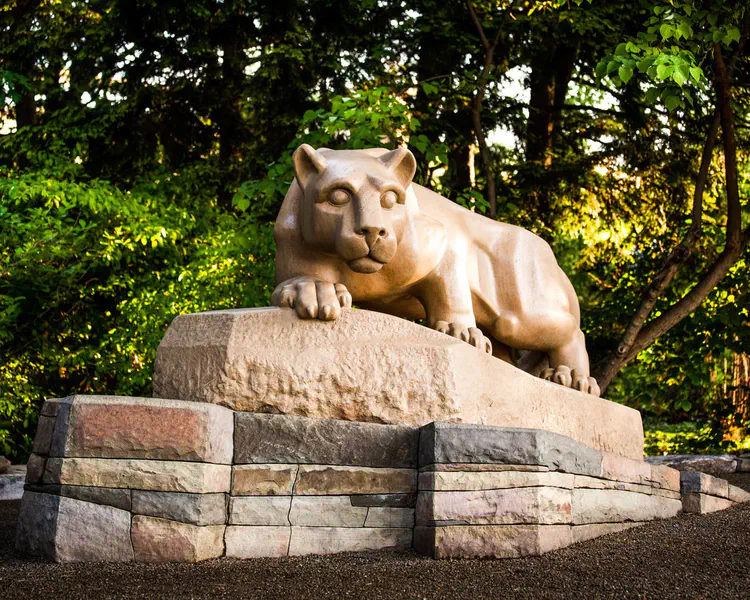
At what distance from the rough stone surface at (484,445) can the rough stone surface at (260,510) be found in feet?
2.04

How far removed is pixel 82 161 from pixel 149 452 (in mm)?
8671

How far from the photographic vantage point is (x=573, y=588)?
3.24m

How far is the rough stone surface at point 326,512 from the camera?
371cm

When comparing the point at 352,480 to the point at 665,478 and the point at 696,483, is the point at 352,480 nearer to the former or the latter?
the point at 665,478

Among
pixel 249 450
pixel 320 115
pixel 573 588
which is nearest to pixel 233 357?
pixel 249 450

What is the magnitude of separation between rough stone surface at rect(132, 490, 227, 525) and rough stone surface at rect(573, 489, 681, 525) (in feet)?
5.54

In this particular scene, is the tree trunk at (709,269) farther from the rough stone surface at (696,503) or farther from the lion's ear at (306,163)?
the lion's ear at (306,163)

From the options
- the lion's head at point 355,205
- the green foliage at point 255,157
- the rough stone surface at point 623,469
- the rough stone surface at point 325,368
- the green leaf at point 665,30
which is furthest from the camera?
the green foliage at point 255,157

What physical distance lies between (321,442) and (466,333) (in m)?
1.17

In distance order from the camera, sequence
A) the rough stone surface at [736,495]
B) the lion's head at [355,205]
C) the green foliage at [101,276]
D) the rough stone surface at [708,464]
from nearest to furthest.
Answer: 1. the lion's head at [355,205]
2. the rough stone surface at [736,495]
3. the rough stone surface at [708,464]
4. the green foliage at [101,276]

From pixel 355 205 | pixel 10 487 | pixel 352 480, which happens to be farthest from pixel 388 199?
pixel 10 487

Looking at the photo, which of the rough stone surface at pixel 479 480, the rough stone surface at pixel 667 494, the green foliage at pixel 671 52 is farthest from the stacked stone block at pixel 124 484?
the green foliage at pixel 671 52

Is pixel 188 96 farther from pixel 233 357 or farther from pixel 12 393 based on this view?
pixel 233 357

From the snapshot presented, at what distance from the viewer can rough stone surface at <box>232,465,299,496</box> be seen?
12.1ft
